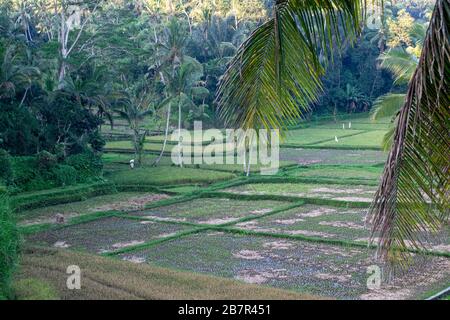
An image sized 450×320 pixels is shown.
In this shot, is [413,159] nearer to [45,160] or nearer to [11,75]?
[45,160]

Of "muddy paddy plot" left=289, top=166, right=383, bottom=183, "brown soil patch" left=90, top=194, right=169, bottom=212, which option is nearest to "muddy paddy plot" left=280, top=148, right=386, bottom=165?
"muddy paddy plot" left=289, top=166, right=383, bottom=183

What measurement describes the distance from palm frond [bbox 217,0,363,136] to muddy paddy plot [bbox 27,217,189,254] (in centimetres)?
874

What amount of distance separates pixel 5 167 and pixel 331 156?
12.5m

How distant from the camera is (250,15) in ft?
115

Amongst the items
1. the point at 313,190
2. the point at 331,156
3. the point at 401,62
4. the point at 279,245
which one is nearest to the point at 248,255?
the point at 279,245

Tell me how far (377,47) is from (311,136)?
40.4 ft

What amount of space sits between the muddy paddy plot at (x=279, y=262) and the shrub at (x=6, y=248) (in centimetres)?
302

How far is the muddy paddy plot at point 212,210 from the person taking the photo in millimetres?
14006

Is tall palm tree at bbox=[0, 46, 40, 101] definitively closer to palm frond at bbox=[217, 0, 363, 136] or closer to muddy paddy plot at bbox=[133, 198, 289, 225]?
muddy paddy plot at bbox=[133, 198, 289, 225]

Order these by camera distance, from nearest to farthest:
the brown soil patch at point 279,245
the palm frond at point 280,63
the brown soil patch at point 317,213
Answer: the palm frond at point 280,63, the brown soil patch at point 279,245, the brown soil patch at point 317,213

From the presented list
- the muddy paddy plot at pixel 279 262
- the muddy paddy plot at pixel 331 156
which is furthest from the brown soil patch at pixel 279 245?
the muddy paddy plot at pixel 331 156

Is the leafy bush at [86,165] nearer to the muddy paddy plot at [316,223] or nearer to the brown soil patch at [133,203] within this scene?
the brown soil patch at [133,203]

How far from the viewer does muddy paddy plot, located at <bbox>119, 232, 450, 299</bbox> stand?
8.92 m
